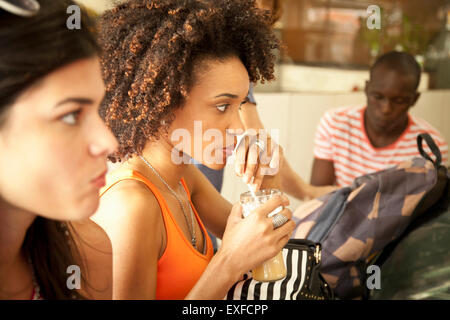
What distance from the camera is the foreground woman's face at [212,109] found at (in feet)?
3.24

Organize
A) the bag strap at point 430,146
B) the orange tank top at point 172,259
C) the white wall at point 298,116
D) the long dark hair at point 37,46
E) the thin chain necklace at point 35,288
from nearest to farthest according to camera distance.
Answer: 1. the long dark hair at point 37,46
2. the thin chain necklace at point 35,288
3. the orange tank top at point 172,259
4. the bag strap at point 430,146
5. the white wall at point 298,116

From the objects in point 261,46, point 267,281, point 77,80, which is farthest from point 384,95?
point 77,80

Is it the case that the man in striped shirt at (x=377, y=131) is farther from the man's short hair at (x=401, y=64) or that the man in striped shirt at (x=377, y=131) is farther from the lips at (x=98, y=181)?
the lips at (x=98, y=181)

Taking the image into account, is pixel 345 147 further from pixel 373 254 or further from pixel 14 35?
pixel 14 35

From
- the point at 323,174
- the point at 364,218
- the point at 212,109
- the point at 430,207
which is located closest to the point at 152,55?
the point at 212,109

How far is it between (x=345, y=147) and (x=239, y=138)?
128cm

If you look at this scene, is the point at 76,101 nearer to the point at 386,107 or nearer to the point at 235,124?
the point at 235,124

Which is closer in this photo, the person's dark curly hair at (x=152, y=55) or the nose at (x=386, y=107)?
the person's dark curly hair at (x=152, y=55)

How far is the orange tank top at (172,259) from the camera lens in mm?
945

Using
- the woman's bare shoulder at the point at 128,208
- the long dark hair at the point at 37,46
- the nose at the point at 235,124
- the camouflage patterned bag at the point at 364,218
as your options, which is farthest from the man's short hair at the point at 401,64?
the long dark hair at the point at 37,46

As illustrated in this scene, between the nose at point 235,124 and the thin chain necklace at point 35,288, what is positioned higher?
the nose at point 235,124

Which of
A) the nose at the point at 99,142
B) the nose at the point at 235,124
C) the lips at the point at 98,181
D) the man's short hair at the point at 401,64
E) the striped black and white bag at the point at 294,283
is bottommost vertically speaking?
the striped black and white bag at the point at 294,283

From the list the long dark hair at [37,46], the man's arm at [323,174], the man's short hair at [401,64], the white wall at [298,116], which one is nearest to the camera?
the long dark hair at [37,46]

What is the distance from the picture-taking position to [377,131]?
217 centimetres
